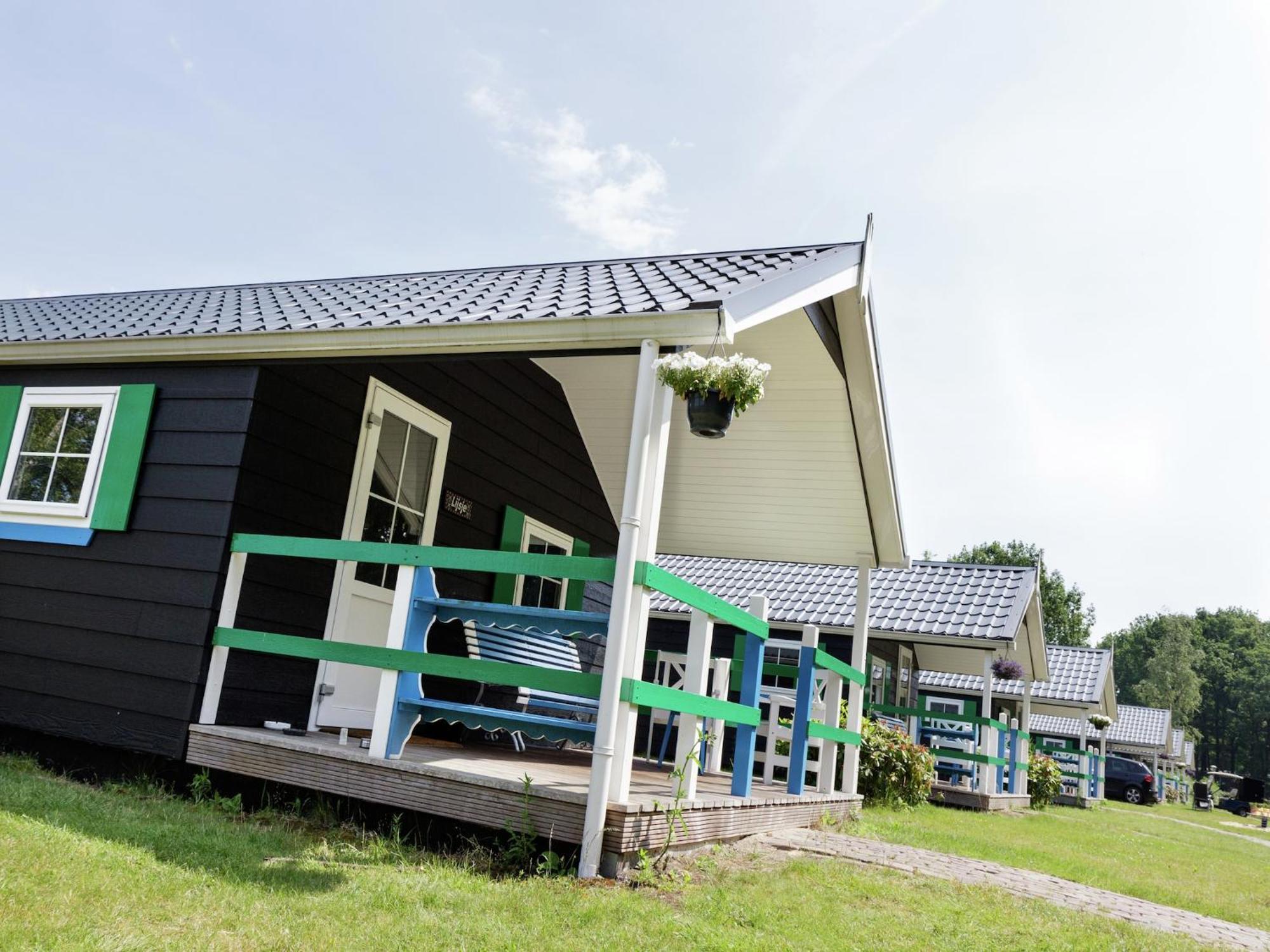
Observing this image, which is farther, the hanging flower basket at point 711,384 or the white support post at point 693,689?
the white support post at point 693,689

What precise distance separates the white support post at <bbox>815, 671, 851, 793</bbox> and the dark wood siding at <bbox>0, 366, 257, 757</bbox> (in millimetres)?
4405

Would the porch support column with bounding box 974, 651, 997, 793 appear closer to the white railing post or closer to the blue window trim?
the white railing post

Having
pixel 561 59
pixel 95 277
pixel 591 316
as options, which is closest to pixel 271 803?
Result: pixel 591 316

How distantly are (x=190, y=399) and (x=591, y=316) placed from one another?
2.87 metres

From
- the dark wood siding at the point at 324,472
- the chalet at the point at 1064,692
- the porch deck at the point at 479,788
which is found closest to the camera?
the porch deck at the point at 479,788

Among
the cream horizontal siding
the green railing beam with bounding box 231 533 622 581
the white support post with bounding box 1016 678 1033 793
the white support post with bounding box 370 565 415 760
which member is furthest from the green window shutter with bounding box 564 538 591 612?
the white support post with bounding box 1016 678 1033 793

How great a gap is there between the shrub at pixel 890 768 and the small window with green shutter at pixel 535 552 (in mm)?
3727

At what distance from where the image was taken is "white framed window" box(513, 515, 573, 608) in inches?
330

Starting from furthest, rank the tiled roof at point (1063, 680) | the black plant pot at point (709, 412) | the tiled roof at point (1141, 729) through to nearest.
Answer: the tiled roof at point (1141, 729)
the tiled roof at point (1063, 680)
the black plant pot at point (709, 412)

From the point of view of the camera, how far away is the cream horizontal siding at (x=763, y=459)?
6.76 metres

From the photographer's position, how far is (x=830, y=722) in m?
7.44

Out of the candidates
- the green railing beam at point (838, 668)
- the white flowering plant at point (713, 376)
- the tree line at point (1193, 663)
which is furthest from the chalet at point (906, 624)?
the tree line at point (1193, 663)

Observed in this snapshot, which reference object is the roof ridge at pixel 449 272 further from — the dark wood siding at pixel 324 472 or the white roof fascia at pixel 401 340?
the white roof fascia at pixel 401 340

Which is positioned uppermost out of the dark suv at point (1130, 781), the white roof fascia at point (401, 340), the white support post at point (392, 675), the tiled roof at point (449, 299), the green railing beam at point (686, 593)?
the tiled roof at point (449, 299)
